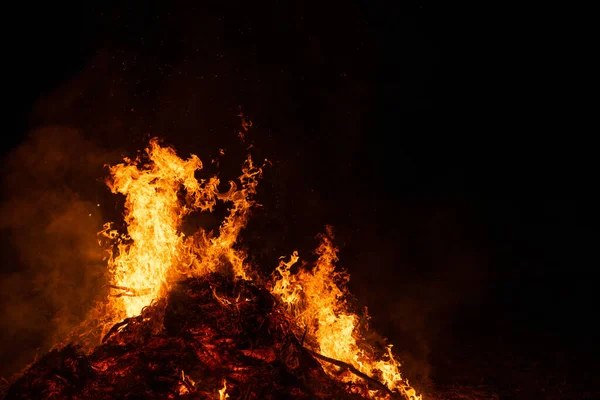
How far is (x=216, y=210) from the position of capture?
493 inches

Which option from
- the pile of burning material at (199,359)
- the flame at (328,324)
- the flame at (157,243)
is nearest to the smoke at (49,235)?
the flame at (157,243)

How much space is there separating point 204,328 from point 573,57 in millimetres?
15190

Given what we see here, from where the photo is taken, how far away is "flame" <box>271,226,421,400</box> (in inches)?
253

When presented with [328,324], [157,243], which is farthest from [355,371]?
[157,243]

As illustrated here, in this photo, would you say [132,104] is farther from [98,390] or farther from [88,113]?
[98,390]

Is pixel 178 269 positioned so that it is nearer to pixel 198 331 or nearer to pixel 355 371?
pixel 198 331

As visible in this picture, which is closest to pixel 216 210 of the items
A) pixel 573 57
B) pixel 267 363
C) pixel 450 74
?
pixel 267 363

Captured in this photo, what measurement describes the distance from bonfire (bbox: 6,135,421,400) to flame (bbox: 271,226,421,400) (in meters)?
0.02

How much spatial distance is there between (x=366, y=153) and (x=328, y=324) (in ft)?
29.9

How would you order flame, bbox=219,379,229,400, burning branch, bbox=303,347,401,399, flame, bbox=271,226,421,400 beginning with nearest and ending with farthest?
flame, bbox=219,379,229,400 < burning branch, bbox=303,347,401,399 < flame, bbox=271,226,421,400

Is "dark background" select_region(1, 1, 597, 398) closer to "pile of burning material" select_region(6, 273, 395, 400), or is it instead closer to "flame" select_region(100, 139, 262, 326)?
"pile of burning material" select_region(6, 273, 395, 400)

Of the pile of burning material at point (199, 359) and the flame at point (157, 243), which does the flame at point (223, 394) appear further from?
the flame at point (157, 243)

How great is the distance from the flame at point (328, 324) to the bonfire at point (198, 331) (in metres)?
0.02

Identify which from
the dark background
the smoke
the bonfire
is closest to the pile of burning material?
the bonfire
